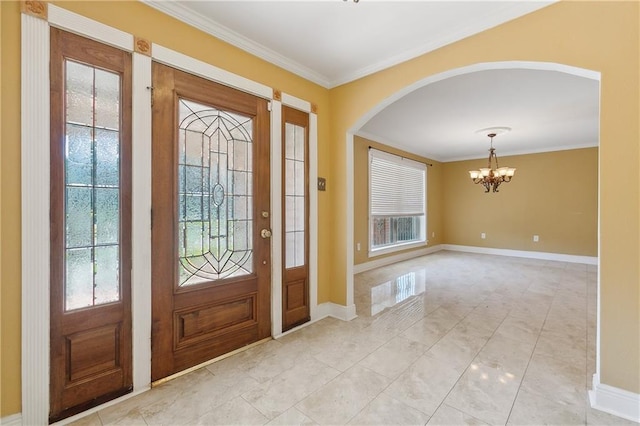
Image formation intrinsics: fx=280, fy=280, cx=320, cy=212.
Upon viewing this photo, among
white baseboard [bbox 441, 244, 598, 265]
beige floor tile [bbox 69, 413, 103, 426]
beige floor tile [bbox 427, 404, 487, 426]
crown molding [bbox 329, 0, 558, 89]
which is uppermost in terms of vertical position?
crown molding [bbox 329, 0, 558, 89]

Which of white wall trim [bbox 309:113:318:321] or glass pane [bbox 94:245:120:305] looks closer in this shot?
glass pane [bbox 94:245:120:305]

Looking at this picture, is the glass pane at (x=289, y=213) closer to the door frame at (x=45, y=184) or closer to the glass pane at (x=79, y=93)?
the door frame at (x=45, y=184)

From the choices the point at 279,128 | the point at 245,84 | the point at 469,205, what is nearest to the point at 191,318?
the point at 279,128

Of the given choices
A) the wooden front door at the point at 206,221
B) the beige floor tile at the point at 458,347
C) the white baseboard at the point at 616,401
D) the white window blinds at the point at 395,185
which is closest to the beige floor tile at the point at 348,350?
the beige floor tile at the point at 458,347

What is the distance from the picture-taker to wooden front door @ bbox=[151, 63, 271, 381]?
6.58 ft

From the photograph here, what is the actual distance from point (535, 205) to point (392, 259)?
3.71 metres

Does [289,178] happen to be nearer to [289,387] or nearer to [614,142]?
[289,387]

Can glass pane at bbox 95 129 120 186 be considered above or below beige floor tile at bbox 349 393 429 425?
above

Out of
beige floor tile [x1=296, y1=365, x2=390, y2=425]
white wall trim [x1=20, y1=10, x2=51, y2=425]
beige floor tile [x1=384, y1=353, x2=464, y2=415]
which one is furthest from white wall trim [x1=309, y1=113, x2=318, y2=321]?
white wall trim [x1=20, y1=10, x2=51, y2=425]

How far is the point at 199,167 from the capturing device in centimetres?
219

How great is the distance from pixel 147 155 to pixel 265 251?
1.23 metres

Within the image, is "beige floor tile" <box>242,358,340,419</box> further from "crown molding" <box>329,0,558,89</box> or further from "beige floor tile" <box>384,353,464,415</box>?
"crown molding" <box>329,0,558,89</box>

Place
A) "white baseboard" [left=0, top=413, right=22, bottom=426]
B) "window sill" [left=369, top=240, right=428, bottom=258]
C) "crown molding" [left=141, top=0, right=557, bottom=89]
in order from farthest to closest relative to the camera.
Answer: "window sill" [left=369, top=240, right=428, bottom=258] → "crown molding" [left=141, top=0, right=557, bottom=89] → "white baseboard" [left=0, top=413, right=22, bottom=426]

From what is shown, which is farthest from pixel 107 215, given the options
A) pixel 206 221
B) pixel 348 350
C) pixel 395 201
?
pixel 395 201
